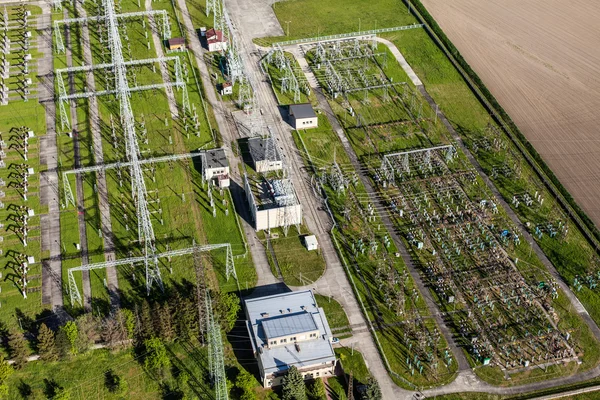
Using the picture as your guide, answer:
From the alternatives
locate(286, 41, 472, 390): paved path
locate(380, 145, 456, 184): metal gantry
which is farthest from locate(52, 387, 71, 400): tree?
locate(380, 145, 456, 184): metal gantry

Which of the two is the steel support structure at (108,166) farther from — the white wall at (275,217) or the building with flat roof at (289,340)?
the building with flat roof at (289,340)

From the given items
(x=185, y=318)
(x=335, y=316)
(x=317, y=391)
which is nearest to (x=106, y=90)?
(x=185, y=318)

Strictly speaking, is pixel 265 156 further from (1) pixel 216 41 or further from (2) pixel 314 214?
(1) pixel 216 41

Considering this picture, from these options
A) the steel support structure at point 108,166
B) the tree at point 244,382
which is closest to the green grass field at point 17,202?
the steel support structure at point 108,166

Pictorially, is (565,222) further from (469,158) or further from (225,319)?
(225,319)

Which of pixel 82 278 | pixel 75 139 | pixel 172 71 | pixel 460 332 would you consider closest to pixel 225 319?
pixel 82 278

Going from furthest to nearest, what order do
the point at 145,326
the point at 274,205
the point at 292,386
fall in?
1. the point at 274,205
2. the point at 145,326
3. the point at 292,386
